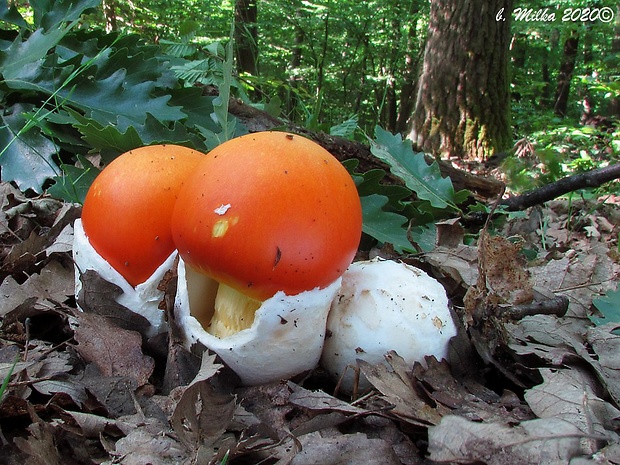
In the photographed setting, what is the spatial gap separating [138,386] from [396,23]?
1228 cm

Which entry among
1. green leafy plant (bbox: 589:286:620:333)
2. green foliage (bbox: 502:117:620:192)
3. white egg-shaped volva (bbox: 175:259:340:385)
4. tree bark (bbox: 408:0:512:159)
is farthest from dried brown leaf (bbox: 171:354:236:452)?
tree bark (bbox: 408:0:512:159)

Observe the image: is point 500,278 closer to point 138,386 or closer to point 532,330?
point 532,330

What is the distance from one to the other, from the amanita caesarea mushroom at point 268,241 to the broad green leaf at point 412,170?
119cm

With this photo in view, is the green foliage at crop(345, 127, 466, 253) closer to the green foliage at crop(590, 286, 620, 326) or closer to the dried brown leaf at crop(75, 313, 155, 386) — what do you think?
the green foliage at crop(590, 286, 620, 326)

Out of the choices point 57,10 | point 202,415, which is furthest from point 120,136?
point 57,10

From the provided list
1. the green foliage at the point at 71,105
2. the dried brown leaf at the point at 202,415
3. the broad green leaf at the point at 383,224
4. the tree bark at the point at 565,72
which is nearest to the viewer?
the dried brown leaf at the point at 202,415

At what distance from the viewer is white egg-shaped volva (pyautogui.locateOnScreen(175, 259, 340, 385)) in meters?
1.28

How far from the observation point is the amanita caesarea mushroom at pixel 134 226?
1401mm

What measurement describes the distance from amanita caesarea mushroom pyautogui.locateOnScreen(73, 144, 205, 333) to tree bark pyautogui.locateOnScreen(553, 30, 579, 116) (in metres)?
16.2

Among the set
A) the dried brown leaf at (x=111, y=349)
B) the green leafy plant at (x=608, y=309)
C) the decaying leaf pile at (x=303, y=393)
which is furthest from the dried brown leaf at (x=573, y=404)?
the dried brown leaf at (x=111, y=349)

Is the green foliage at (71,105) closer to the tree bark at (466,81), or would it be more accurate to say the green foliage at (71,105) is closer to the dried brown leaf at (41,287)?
the dried brown leaf at (41,287)

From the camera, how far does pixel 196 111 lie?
3014 mm

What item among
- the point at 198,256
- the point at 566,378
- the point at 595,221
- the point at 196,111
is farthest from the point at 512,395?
the point at 595,221

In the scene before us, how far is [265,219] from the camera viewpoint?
1188mm
